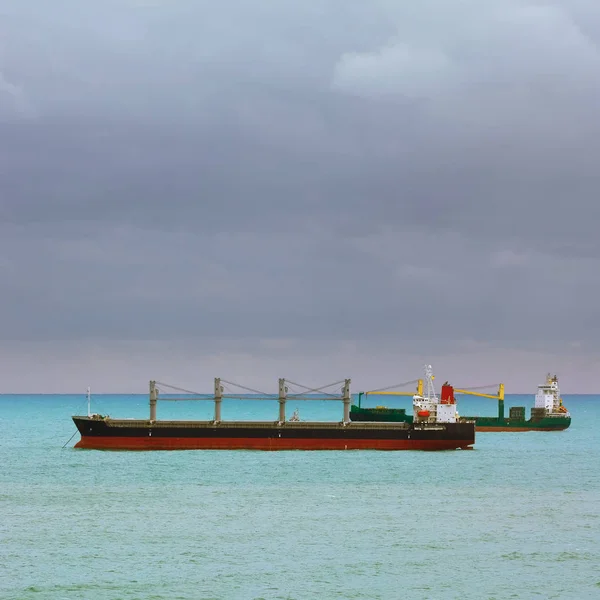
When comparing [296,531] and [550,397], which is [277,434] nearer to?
[296,531]

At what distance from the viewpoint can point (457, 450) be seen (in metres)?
109

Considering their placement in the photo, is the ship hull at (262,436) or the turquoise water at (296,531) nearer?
the turquoise water at (296,531)

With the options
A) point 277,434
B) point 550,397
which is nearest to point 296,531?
point 277,434

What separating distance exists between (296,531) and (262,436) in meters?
47.5

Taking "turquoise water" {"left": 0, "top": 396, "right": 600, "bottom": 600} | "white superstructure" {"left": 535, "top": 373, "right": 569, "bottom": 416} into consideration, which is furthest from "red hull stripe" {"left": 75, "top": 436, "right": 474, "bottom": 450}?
"white superstructure" {"left": 535, "top": 373, "right": 569, "bottom": 416}

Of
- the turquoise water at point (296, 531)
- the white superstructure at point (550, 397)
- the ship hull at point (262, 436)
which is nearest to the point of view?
the turquoise water at point (296, 531)

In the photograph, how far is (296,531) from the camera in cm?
5125

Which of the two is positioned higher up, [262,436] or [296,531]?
[262,436]

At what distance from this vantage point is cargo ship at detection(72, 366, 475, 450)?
98.1 metres

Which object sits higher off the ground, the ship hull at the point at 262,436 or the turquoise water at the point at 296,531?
the ship hull at the point at 262,436

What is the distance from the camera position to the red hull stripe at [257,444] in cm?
9806

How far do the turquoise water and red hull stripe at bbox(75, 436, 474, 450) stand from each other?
306 inches

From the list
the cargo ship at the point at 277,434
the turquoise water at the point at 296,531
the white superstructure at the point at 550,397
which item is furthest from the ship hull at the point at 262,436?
the white superstructure at the point at 550,397

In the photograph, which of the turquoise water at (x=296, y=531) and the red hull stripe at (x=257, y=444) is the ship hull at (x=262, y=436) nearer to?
the red hull stripe at (x=257, y=444)
